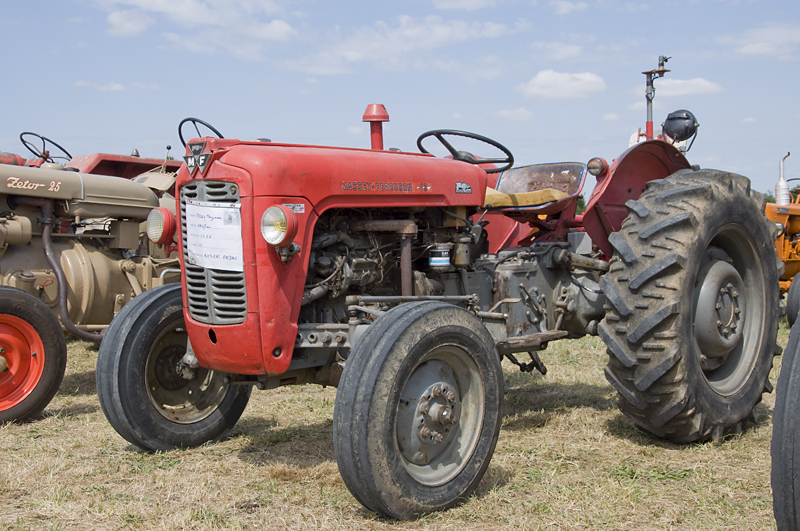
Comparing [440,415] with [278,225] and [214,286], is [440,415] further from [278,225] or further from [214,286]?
[214,286]

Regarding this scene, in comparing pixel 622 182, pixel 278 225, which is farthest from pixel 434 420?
pixel 622 182

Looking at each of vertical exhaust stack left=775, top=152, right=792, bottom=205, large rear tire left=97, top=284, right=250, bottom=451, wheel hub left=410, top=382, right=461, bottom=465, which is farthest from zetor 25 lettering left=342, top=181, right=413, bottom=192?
vertical exhaust stack left=775, top=152, right=792, bottom=205

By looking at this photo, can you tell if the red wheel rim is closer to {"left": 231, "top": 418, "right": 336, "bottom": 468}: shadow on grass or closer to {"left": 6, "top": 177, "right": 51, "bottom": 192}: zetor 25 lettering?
{"left": 231, "top": 418, "right": 336, "bottom": 468}: shadow on grass

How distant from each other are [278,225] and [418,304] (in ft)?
2.27

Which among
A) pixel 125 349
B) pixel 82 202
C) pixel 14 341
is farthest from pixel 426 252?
pixel 82 202

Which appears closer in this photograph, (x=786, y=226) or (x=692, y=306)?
(x=692, y=306)

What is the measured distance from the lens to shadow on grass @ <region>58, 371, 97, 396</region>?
576cm

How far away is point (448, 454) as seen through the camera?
326 centimetres

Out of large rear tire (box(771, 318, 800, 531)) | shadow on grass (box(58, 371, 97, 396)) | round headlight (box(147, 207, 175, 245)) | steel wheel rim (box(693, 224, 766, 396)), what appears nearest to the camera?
large rear tire (box(771, 318, 800, 531))

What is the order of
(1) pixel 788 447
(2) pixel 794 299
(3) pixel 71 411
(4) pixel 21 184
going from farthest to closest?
1. (2) pixel 794 299
2. (4) pixel 21 184
3. (3) pixel 71 411
4. (1) pixel 788 447

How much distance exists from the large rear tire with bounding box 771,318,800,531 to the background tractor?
132cm

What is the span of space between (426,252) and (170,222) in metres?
1.36

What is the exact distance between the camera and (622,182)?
4.82 meters

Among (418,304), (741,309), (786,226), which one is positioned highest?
(786,226)
